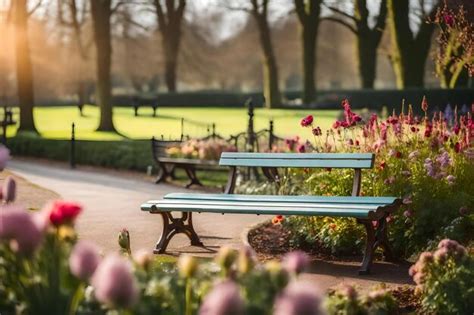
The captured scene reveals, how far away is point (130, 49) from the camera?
50594 millimetres

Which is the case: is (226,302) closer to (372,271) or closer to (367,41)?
(372,271)

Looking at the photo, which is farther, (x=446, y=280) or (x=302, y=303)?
(x=446, y=280)


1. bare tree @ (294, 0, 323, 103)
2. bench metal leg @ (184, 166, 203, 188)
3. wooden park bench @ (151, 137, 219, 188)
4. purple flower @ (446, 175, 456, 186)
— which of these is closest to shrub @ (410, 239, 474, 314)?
purple flower @ (446, 175, 456, 186)

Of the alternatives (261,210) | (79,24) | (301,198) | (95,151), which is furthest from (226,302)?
(79,24)

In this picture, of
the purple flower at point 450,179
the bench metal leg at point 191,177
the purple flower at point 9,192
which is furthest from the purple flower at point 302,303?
the bench metal leg at point 191,177

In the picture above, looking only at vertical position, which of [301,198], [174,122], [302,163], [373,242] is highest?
[302,163]

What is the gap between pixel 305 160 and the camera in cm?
887

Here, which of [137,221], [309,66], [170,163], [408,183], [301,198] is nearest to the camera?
[301,198]

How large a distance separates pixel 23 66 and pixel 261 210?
20.3 m

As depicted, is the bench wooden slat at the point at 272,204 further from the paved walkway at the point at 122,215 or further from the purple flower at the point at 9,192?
the purple flower at the point at 9,192

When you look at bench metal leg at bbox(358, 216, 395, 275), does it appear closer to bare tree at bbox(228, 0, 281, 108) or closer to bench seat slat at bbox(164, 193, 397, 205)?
bench seat slat at bbox(164, 193, 397, 205)

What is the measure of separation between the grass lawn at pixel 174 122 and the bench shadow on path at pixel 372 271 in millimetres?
17610

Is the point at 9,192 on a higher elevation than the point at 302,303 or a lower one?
higher

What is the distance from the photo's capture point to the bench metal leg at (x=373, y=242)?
759 centimetres
